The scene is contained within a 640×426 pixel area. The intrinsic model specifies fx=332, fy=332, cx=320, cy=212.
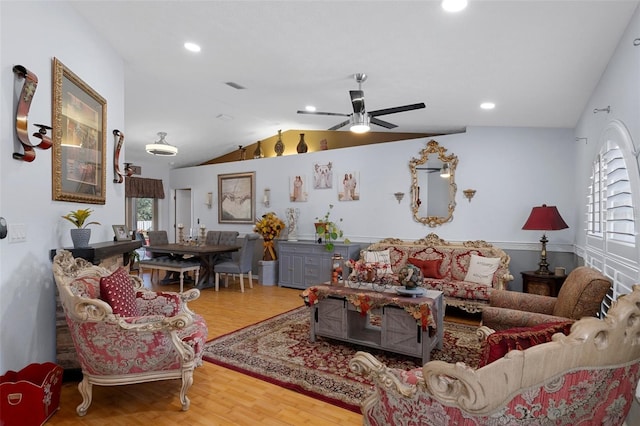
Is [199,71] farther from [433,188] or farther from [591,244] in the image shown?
[591,244]

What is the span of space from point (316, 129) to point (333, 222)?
189 centimetres

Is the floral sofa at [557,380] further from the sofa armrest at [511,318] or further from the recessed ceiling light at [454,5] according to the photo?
the recessed ceiling light at [454,5]

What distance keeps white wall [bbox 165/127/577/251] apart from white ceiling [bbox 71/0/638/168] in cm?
35

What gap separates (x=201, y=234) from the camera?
6715 mm

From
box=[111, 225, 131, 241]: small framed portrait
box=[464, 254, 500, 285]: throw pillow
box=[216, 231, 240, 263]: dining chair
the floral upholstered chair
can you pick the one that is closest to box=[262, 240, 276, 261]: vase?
box=[216, 231, 240, 263]: dining chair

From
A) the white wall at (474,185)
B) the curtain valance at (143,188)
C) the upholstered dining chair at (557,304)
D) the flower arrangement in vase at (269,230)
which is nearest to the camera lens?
the upholstered dining chair at (557,304)

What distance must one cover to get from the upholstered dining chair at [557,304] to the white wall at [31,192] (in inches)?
137

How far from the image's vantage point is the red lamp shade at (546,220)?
13.1 ft

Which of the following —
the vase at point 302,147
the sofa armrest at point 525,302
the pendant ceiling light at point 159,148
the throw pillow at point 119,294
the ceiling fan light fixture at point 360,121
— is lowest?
the sofa armrest at point 525,302

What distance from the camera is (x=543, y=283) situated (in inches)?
162

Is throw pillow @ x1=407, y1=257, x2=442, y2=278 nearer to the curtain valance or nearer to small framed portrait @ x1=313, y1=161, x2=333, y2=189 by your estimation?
small framed portrait @ x1=313, y1=161, x2=333, y2=189

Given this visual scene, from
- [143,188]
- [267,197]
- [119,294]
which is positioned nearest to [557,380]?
[119,294]

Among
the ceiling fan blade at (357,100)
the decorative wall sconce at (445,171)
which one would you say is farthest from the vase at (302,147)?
the ceiling fan blade at (357,100)

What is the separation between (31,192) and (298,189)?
4.68 metres
